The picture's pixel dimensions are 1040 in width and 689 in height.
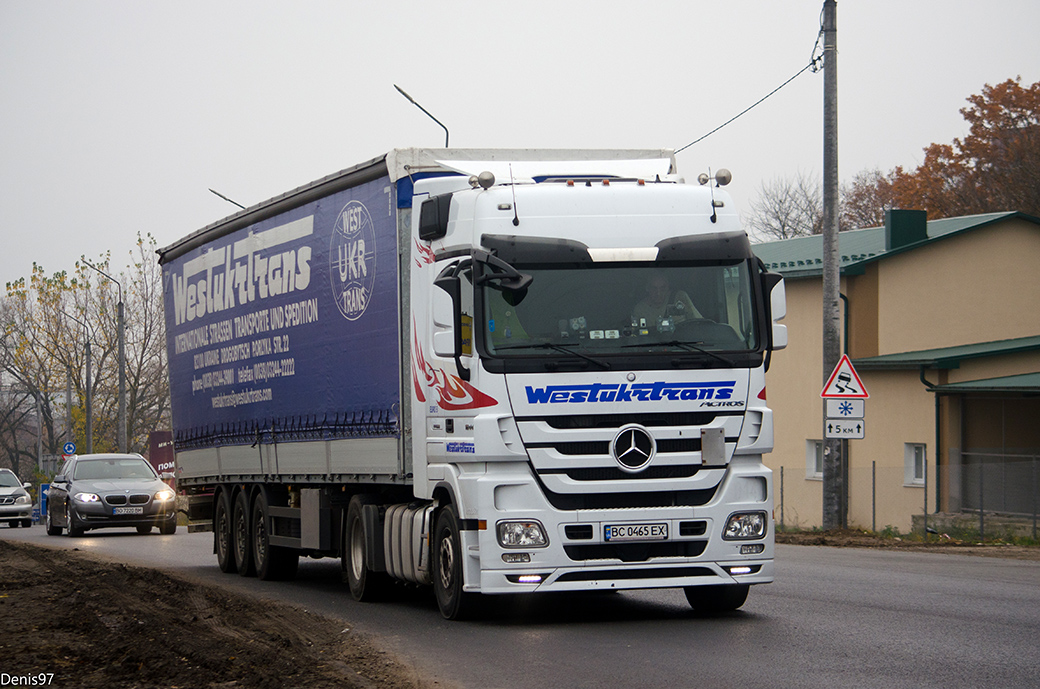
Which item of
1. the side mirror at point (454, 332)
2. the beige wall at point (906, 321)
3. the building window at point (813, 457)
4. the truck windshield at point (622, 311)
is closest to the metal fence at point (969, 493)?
the beige wall at point (906, 321)

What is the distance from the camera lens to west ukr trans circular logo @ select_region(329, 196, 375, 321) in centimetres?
1348

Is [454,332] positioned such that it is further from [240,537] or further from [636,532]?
[240,537]

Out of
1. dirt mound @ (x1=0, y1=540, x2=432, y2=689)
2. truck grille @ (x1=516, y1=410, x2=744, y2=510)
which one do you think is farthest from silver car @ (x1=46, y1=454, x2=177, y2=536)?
truck grille @ (x1=516, y1=410, x2=744, y2=510)

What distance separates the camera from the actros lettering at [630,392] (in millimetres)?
10711

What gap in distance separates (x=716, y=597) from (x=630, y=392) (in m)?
2.20

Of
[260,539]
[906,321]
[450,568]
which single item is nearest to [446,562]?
[450,568]

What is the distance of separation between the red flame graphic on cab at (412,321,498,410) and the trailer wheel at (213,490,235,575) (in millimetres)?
7117

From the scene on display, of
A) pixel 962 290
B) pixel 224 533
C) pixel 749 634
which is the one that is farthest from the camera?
pixel 962 290

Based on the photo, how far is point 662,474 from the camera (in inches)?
429

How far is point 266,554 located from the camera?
16984mm

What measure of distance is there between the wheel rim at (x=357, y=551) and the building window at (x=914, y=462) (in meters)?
18.7

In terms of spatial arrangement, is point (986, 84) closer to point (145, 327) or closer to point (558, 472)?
point (145, 327)

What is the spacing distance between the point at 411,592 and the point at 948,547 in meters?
11.0

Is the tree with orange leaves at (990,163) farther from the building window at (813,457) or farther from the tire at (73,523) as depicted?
the tire at (73,523)
